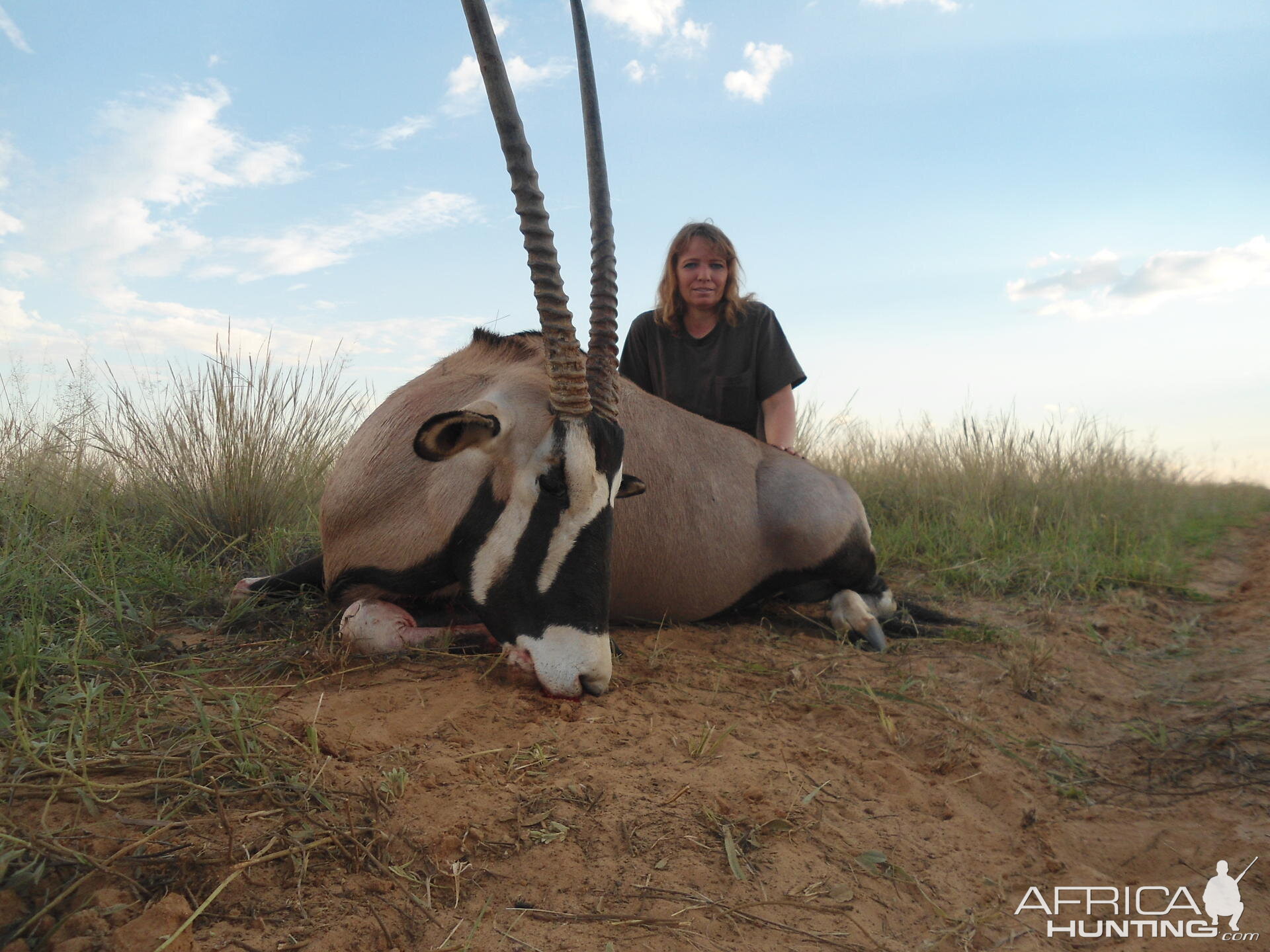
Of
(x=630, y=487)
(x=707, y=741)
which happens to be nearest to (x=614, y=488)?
(x=630, y=487)

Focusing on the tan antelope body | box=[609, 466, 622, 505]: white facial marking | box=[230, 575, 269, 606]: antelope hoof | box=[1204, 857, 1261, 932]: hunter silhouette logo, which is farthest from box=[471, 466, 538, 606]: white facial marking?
box=[1204, 857, 1261, 932]: hunter silhouette logo

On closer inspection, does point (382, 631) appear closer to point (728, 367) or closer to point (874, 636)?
point (874, 636)

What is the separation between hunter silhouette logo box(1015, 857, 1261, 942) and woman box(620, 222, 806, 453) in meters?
4.05

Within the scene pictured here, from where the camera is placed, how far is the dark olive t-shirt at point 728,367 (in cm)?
607

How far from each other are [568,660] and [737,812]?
792 millimetres

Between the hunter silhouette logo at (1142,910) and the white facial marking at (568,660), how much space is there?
135 centimetres

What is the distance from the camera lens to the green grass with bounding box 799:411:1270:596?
20.6 ft

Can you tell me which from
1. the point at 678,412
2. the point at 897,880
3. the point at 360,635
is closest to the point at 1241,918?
the point at 897,880

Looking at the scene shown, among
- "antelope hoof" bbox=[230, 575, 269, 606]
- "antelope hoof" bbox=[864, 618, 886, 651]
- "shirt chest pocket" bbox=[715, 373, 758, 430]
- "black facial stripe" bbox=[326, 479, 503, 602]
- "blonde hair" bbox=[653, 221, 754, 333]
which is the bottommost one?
"antelope hoof" bbox=[864, 618, 886, 651]

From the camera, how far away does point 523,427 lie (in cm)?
308

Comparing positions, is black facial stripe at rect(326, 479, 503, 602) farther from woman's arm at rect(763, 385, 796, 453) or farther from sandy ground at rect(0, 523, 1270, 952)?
woman's arm at rect(763, 385, 796, 453)

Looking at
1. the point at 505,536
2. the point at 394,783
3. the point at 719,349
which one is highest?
the point at 719,349

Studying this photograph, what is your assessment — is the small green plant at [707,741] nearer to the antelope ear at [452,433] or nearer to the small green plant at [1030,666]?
the antelope ear at [452,433]

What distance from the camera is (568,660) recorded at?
2.78 metres
